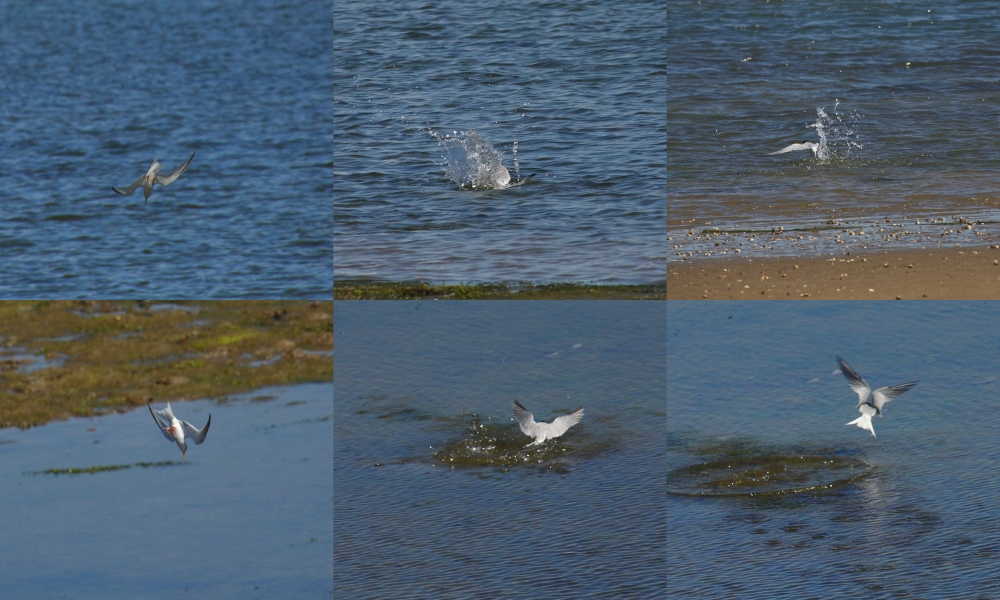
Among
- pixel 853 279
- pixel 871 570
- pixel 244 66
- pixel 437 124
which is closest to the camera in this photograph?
pixel 871 570

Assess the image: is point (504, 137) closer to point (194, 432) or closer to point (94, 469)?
point (194, 432)

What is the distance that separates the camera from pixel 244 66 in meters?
32.8

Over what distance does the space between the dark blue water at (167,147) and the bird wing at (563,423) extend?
7.24 m

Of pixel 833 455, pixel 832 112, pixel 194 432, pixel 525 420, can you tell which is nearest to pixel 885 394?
pixel 833 455

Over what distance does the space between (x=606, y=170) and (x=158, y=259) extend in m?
6.89

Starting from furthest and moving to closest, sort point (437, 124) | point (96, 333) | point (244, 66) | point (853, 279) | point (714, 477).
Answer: point (244, 66)
point (96, 333)
point (437, 124)
point (853, 279)
point (714, 477)

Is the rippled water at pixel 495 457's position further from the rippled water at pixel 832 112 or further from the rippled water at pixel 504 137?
the rippled water at pixel 832 112

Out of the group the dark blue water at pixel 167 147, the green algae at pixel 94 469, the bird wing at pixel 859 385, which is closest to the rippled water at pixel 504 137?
the bird wing at pixel 859 385

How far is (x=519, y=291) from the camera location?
10.7 m

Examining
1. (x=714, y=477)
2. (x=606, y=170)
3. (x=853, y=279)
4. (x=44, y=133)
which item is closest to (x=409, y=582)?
(x=714, y=477)

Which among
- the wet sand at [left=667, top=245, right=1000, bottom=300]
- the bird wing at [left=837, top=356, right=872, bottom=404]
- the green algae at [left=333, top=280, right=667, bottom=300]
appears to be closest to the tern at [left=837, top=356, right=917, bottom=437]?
the bird wing at [left=837, top=356, right=872, bottom=404]

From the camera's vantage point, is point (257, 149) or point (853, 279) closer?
point (853, 279)

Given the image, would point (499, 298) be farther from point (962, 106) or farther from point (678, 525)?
point (962, 106)

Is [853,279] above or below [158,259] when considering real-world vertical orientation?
above
